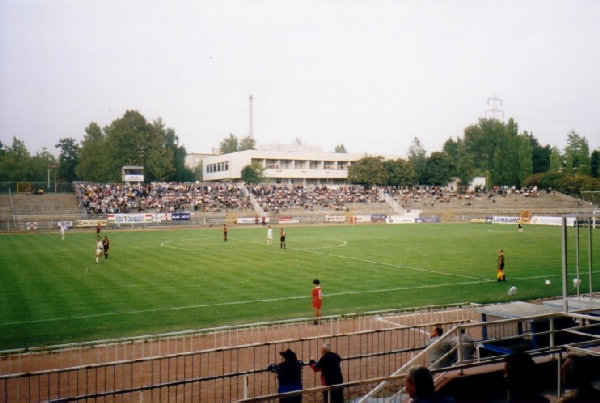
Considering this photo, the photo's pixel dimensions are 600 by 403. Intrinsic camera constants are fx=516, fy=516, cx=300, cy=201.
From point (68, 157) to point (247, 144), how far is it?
159ft

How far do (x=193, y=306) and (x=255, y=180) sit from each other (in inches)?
3139

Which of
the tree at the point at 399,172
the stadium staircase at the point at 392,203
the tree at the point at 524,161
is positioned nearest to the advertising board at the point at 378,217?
the stadium staircase at the point at 392,203

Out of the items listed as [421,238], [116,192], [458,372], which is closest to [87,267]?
[458,372]

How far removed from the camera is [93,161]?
4077 inches

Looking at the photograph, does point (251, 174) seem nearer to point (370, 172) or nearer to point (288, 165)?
point (288, 165)

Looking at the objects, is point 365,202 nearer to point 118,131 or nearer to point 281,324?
point 118,131

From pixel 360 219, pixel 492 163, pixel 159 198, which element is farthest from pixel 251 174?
pixel 492 163

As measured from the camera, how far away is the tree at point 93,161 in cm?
9988

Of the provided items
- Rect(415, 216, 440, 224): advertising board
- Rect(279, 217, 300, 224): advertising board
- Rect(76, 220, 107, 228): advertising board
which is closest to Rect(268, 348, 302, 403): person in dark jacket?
Rect(76, 220, 107, 228): advertising board

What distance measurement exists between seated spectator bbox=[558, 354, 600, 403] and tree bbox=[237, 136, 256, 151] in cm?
14346

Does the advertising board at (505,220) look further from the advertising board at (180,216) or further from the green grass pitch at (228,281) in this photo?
the advertising board at (180,216)

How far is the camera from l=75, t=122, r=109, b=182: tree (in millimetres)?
99875

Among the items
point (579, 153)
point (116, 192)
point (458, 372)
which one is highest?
point (579, 153)

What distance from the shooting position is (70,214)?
214 feet
